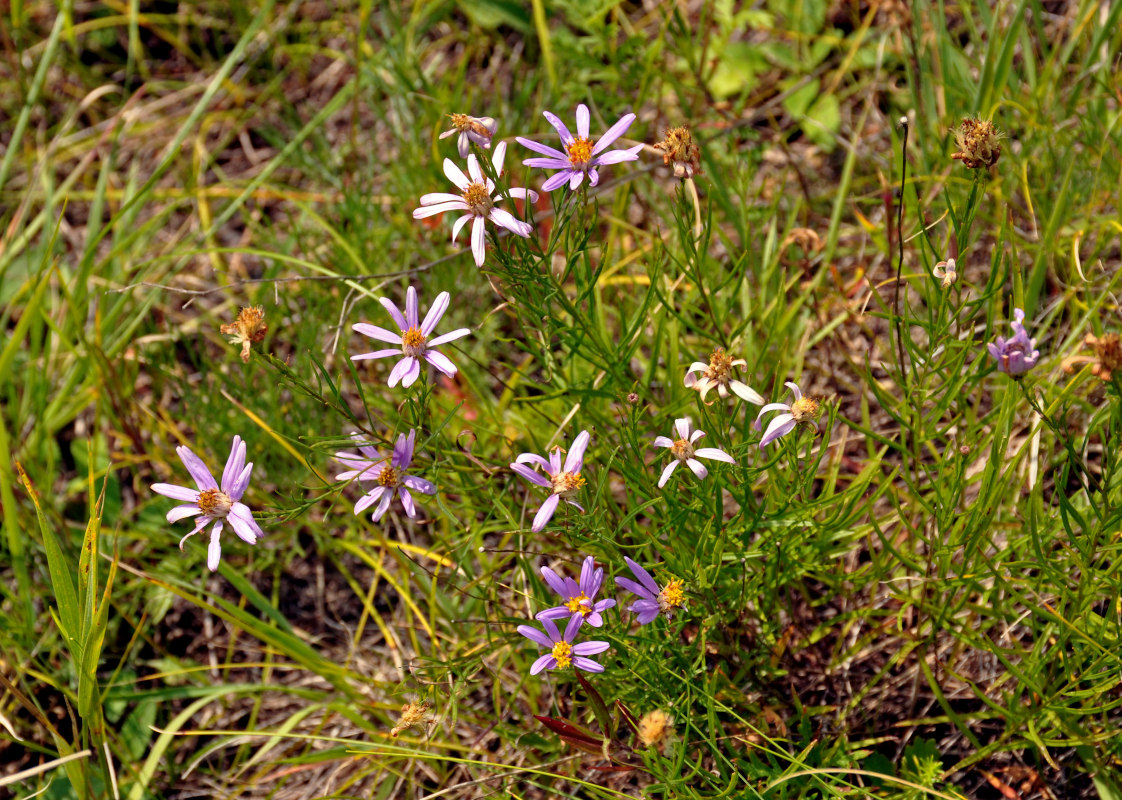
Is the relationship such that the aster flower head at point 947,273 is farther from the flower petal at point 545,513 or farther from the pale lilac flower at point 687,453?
the flower petal at point 545,513

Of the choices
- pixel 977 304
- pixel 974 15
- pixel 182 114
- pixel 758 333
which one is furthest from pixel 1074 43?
pixel 182 114

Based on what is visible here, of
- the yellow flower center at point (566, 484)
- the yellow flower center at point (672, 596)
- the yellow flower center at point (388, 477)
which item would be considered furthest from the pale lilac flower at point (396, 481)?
the yellow flower center at point (672, 596)

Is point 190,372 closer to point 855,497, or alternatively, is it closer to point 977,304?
point 855,497

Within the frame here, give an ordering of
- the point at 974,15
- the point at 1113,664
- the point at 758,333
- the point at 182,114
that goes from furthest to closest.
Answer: the point at 182,114
the point at 974,15
the point at 758,333
the point at 1113,664

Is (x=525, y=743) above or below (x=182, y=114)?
below

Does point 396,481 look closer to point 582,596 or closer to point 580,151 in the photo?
point 582,596

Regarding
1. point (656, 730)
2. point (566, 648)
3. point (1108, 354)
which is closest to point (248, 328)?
point (566, 648)

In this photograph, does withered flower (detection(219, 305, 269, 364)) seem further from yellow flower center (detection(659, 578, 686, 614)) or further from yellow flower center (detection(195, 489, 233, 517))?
yellow flower center (detection(659, 578, 686, 614))
